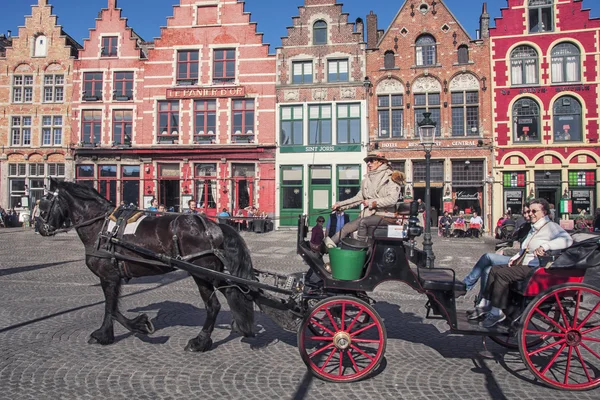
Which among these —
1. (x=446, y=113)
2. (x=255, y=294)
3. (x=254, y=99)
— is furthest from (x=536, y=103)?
(x=255, y=294)

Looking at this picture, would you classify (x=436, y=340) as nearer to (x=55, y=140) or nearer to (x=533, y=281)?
(x=533, y=281)

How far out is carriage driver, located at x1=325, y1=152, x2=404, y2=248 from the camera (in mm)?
4480

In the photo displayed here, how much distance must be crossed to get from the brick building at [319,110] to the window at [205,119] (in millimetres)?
3916

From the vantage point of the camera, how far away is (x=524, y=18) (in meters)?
22.4

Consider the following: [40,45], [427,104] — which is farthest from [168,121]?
[427,104]

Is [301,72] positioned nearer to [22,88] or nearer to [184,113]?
[184,113]

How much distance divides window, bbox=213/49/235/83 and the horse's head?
20964mm

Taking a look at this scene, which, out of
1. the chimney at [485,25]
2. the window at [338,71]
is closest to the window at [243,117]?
the window at [338,71]

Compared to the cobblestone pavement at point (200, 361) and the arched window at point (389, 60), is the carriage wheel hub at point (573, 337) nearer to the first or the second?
the cobblestone pavement at point (200, 361)

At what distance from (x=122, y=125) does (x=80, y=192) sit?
2235cm

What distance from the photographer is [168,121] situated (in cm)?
2520

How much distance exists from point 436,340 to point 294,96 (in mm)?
20985

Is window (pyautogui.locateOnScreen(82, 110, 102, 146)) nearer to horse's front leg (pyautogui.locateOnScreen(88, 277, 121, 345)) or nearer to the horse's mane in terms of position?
the horse's mane

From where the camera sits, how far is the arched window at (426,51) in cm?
2347
